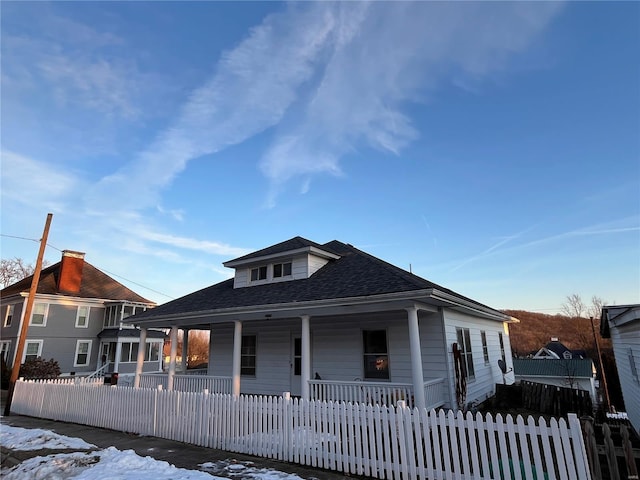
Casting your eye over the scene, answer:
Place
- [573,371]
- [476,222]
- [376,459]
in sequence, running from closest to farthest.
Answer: [376,459]
[476,222]
[573,371]

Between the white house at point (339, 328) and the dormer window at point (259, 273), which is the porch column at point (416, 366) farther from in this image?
the dormer window at point (259, 273)

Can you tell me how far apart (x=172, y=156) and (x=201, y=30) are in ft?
17.3

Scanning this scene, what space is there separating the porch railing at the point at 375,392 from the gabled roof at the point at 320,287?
2.45 m

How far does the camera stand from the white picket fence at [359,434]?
421 centimetres

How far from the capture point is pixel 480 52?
416 inches

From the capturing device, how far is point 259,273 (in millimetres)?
13883

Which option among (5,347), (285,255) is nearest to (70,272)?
(5,347)

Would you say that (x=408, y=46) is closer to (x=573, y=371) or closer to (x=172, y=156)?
(x=172, y=156)

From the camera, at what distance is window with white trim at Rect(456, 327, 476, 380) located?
11.0 m

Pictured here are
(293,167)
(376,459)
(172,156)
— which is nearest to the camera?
(376,459)

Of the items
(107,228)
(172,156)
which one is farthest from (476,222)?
(107,228)

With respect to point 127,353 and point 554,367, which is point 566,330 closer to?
point 554,367

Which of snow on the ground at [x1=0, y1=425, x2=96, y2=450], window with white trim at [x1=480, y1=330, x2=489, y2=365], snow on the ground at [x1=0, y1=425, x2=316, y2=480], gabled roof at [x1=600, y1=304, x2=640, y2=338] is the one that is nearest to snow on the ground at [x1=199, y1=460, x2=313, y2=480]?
snow on the ground at [x1=0, y1=425, x2=316, y2=480]

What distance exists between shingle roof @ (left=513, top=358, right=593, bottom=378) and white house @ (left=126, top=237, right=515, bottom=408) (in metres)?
22.4
